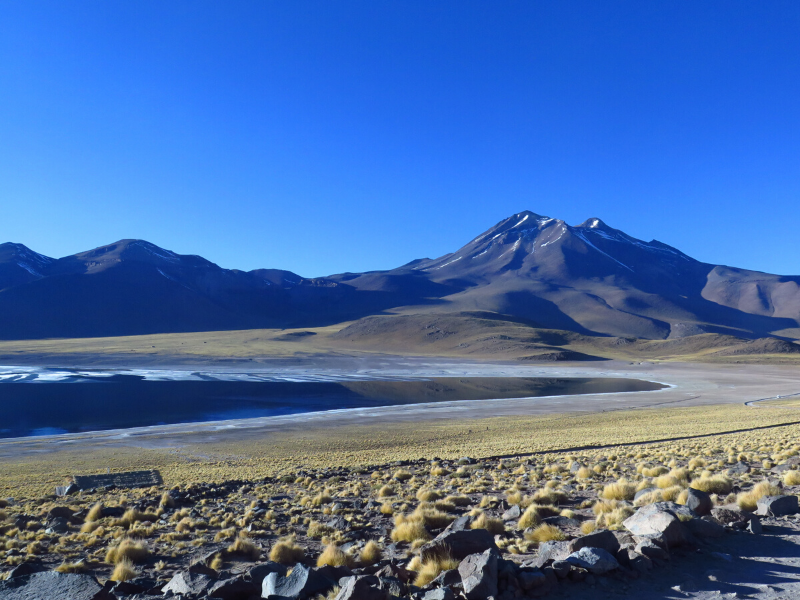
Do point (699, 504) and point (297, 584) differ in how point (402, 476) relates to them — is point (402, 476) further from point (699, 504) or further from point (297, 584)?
point (297, 584)

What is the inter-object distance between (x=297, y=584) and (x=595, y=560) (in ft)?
10.3

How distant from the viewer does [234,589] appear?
233 inches

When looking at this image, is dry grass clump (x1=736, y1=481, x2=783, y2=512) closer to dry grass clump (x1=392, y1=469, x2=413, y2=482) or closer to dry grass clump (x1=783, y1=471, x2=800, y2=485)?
dry grass clump (x1=783, y1=471, x2=800, y2=485)

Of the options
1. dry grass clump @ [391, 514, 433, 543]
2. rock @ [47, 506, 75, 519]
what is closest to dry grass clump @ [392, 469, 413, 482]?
dry grass clump @ [391, 514, 433, 543]

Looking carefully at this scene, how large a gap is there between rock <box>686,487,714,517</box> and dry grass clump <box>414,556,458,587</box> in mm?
3811

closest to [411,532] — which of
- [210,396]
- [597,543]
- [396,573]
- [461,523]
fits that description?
[461,523]

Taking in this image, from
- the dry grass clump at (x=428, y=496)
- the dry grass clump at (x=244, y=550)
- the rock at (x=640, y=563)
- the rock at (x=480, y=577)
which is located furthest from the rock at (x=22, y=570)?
the rock at (x=640, y=563)

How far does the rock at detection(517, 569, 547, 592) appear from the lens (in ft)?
17.8

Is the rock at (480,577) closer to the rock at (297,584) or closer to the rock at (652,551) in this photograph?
the rock at (297,584)

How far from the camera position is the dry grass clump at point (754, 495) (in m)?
8.53

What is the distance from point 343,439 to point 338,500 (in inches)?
667

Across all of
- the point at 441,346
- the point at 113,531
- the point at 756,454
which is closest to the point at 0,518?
the point at 113,531

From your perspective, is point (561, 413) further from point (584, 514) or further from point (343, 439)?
point (584, 514)

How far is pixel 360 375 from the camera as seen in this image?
3095 inches
